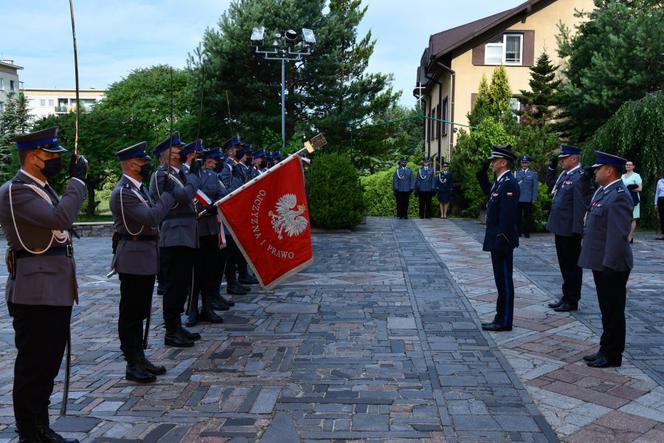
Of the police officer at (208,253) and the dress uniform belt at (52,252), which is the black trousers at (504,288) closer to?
the police officer at (208,253)

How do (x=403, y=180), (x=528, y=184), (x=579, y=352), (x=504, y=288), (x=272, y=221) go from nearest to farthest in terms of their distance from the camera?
(x=579, y=352) → (x=504, y=288) → (x=272, y=221) → (x=528, y=184) → (x=403, y=180)

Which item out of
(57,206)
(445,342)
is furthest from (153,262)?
(445,342)

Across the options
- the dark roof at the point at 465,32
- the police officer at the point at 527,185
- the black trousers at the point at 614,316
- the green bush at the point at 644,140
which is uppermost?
the dark roof at the point at 465,32

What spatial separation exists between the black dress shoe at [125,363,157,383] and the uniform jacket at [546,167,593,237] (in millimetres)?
5349

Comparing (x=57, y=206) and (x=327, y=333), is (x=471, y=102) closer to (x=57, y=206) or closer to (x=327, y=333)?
(x=327, y=333)

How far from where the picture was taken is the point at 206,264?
7.66 meters

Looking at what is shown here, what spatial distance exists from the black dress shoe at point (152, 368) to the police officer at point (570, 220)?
4883 mm

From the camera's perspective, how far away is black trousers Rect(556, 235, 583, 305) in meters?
7.98

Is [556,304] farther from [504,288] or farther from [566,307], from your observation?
[504,288]

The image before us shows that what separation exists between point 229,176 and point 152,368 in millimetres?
3898

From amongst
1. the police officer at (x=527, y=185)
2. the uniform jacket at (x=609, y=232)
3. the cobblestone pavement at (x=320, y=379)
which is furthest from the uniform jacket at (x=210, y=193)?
the police officer at (x=527, y=185)

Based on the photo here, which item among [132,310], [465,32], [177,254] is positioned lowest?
[132,310]

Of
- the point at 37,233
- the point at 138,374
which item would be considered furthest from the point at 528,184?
the point at 37,233

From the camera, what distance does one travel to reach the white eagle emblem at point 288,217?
7.30 metres
